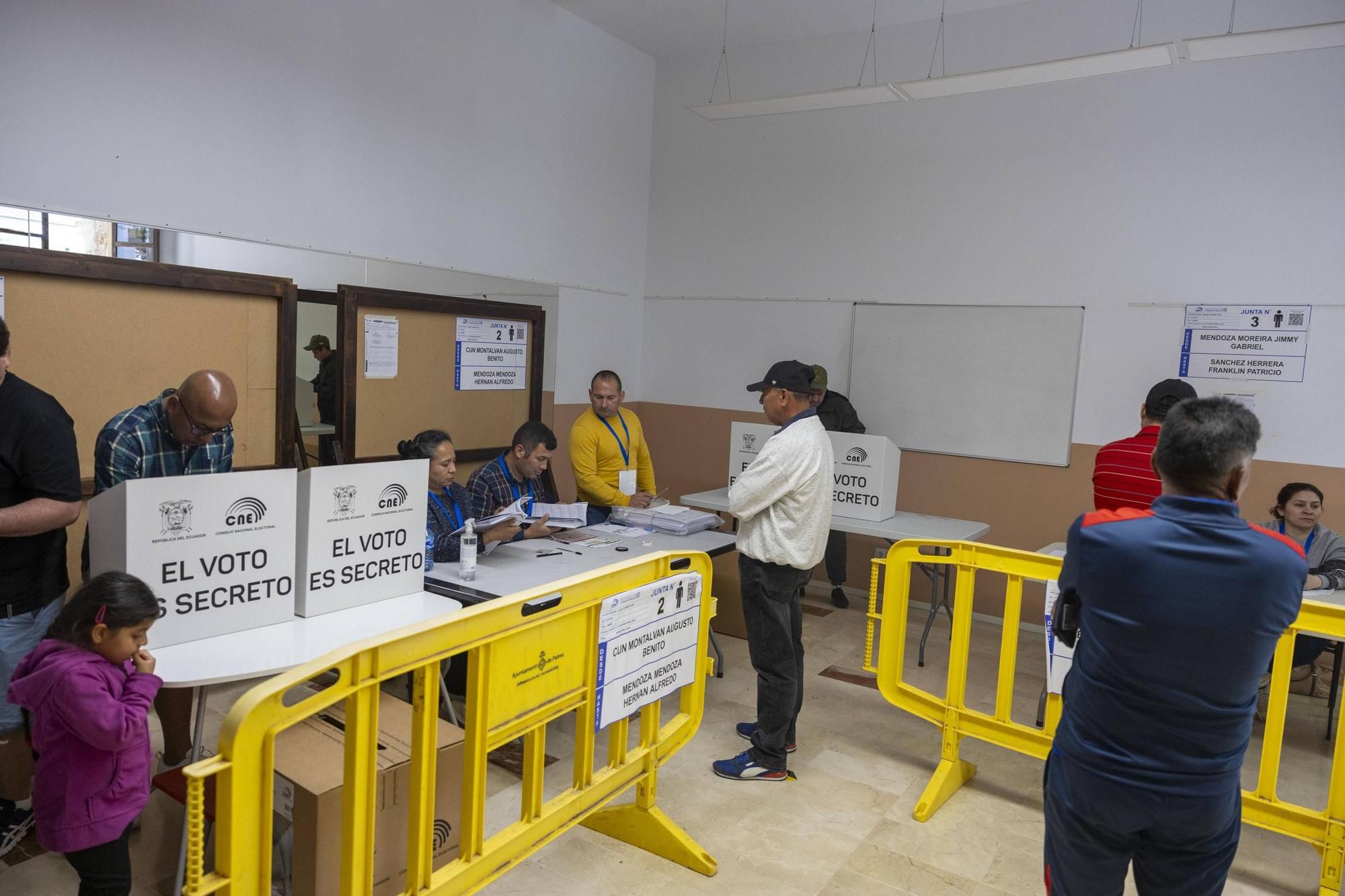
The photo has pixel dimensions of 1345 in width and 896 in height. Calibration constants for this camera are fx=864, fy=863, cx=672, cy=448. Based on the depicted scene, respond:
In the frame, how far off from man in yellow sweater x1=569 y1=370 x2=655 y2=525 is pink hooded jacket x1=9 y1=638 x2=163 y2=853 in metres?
2.84

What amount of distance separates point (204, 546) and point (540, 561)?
140 cm

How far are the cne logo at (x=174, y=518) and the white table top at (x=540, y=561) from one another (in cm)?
99

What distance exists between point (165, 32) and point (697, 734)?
3.83 metres

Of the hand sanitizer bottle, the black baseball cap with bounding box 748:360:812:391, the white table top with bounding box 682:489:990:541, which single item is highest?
the black baseball cap with bounding box 748:360:812:391

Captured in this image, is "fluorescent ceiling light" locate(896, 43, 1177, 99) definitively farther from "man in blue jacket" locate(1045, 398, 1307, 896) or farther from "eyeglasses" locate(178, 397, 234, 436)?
"eyeglasses" locate(178, 397, 234, 436)

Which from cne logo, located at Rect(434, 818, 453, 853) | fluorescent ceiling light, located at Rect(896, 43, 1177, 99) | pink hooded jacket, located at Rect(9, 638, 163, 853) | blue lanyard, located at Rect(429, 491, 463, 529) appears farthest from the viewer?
fluorescent ceiling light, located at Rect(896, 43, 1177, 99)

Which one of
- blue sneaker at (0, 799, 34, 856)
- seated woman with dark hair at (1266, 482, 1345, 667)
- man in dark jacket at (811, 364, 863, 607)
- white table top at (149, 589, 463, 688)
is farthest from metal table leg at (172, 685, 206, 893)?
seated woman with dark hair at (1266, 482, 1345, 667)

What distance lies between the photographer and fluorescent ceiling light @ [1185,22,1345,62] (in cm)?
342

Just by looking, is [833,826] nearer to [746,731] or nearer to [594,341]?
[746,731]

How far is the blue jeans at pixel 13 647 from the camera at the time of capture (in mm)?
2402

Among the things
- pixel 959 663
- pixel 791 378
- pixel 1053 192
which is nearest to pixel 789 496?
pixel 791 378

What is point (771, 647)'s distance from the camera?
3.30 meters

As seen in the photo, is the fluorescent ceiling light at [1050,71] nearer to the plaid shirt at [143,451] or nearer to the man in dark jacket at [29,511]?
the plaid shirt at [143,451]

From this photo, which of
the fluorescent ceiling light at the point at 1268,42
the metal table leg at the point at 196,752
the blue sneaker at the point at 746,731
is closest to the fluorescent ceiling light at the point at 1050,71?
the fluorescent ceiling light at the point at 1268,42
